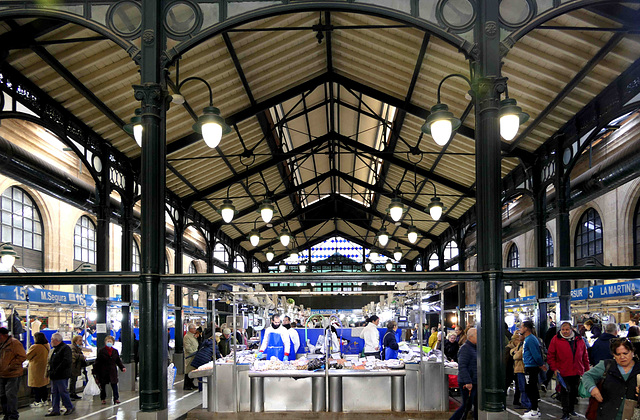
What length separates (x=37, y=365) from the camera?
473 inches

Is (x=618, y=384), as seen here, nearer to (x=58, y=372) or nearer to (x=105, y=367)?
(x=58, y=372)

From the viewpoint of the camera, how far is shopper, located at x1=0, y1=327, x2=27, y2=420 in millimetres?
10398

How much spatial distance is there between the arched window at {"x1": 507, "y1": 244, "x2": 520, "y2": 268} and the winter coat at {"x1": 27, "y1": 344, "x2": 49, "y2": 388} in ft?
74.9

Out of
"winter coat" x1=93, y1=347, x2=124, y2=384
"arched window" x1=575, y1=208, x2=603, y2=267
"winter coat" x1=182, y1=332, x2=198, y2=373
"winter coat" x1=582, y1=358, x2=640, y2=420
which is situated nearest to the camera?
"winter coat" x1=582, y1=358, x2=640, y2=420

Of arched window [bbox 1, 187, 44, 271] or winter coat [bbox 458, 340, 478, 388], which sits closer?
winter coat [bbox 458, 340, 478, 388]

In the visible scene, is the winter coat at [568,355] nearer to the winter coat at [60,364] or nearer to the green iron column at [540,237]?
the green iron column at [540,237]

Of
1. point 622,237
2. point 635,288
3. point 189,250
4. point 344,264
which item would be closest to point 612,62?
point 635,288

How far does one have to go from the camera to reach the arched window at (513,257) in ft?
96.6

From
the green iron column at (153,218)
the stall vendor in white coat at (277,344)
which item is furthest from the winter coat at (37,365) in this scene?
the green iron column at (153,218)

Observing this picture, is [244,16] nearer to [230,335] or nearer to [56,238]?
[230,335]

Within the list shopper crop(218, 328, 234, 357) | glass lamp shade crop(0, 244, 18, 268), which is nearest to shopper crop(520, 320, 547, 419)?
shopper crop(218, 328, 234, 357)

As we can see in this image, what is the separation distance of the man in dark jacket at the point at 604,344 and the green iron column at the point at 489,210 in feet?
20.9

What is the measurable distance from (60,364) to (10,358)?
141cm

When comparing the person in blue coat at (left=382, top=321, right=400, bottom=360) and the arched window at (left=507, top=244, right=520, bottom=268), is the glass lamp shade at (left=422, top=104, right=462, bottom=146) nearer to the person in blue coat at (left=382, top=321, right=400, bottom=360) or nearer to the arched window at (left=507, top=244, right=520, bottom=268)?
the person in blue coat at (left=382, top=321, right=400, bottom=360)
